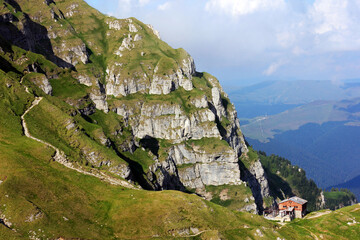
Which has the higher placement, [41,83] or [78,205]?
[41,83]

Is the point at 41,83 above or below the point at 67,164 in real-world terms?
above

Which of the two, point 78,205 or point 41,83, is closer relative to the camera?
point 78,205

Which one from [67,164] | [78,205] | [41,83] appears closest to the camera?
[78,205]

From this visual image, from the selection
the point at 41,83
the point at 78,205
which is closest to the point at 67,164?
the point at 78,205

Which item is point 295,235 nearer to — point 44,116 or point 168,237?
point 168,237

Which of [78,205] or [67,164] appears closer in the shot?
[78,205]

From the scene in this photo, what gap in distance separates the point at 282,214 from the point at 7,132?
138 m

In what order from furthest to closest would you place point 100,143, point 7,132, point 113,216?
point 100,143
point 7,132
point 113,216

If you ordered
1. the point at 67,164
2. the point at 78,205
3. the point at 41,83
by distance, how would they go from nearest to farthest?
the point at 78,205 → the point at 67,164 → the point at 41,83

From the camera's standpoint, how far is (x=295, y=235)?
9594cm

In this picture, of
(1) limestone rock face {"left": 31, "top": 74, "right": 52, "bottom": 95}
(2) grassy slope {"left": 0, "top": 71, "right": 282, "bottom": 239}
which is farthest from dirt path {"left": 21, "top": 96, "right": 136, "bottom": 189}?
(1) limestone rock face {"left": 31, "top": 74, "right": 52, "bottom": 95}

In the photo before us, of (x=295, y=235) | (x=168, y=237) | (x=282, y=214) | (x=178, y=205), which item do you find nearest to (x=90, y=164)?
(x=178, y=205)

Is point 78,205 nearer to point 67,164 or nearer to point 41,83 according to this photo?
point 67,164

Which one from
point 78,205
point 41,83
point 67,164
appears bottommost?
point 78,205
